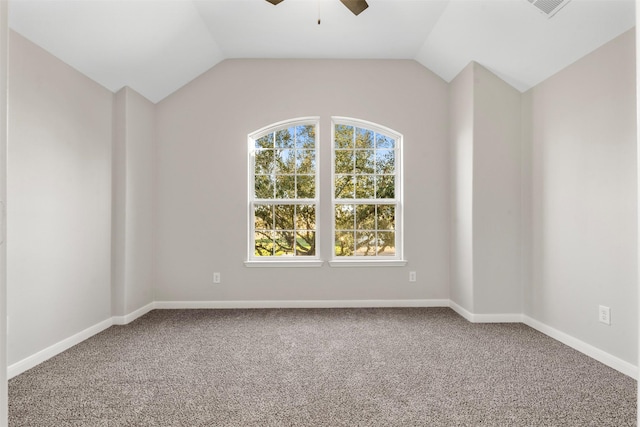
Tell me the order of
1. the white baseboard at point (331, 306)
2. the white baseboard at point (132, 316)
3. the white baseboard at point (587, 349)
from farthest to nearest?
the white baseboard at point (132, 316) < the white baseboard at point (331, 306) < the white baseboard at point (587, 349)

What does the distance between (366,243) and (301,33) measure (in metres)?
2.40

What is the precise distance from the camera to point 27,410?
91.9 inches

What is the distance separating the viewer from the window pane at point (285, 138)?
514 centimetres

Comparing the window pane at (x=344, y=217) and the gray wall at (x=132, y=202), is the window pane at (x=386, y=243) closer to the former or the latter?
the window pane at (x=344, y=217)

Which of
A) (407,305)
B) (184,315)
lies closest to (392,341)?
(407,305)

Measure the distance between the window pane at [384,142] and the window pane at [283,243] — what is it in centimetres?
147

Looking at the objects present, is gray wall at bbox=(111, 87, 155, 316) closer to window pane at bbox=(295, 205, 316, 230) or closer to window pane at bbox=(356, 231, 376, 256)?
window pane at bbox=(295, 205, 316, 230)

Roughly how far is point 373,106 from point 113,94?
2.75 metres

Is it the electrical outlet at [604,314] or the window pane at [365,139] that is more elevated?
the window pane at [365,139]

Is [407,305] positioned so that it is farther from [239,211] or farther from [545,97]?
[545,97]

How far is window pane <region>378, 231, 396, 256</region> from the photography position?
5.13 metres

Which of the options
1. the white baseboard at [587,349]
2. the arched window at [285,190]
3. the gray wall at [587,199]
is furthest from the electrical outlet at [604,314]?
the arched window at [285,190]

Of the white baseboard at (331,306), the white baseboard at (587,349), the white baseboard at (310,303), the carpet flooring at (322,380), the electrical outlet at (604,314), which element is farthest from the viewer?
the white baseboard at (310,303)

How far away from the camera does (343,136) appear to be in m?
5.14
